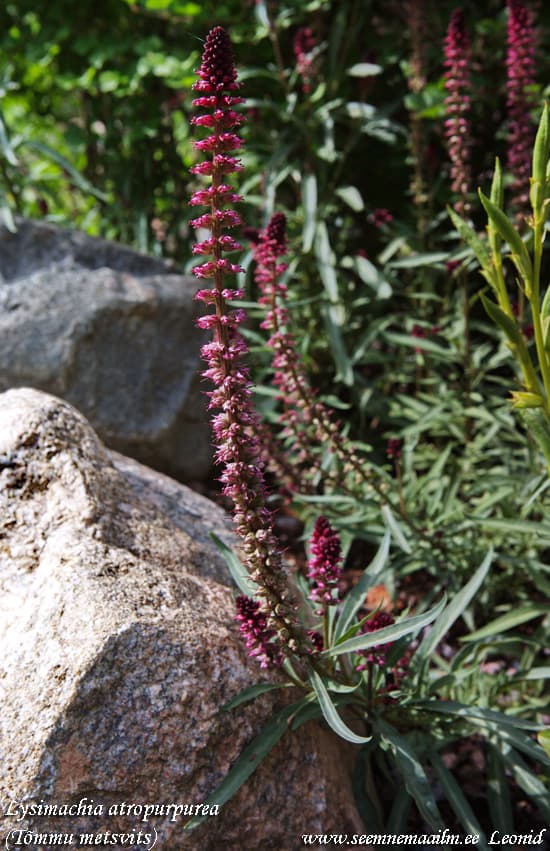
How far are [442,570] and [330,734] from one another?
1018 millimetres

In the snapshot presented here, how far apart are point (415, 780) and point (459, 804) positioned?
275 millimetres

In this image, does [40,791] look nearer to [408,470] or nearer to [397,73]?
[408,470]

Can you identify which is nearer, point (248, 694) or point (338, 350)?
point (248, 694)

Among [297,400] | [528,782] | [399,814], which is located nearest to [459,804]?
[399,814]

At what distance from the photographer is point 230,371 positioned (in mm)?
1923

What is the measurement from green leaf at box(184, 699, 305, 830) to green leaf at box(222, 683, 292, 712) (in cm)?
8

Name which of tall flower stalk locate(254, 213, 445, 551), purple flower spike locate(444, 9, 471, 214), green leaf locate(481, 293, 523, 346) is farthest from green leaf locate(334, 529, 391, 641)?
purple flower spike locate(444, 9, 471, 214)

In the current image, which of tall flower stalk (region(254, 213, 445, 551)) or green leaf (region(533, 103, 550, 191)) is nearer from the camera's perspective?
green leaf (region(533, 103, 550, 191))

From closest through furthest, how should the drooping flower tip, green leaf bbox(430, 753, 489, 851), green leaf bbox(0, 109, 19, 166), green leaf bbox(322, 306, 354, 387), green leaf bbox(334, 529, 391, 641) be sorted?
the drooping flower tip, green leaf bbox(430, 753, 489, 851), green leaf bbox(334, 529, 391, 641), green leaf bbox(322, 306, 354, 387), green leaf bbox(0, 109, 19, 166)

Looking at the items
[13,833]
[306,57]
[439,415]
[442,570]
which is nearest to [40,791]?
[13,833]

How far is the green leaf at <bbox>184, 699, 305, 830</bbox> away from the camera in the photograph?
6.66ft

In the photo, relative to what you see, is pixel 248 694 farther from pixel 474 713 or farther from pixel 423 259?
pixel 423 259

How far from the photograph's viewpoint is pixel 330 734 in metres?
2.46

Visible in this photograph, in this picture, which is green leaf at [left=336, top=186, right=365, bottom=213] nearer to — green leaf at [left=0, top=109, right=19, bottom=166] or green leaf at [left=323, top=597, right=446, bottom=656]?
green leaf at [left=0, top=109, right=19, bottom=166]
